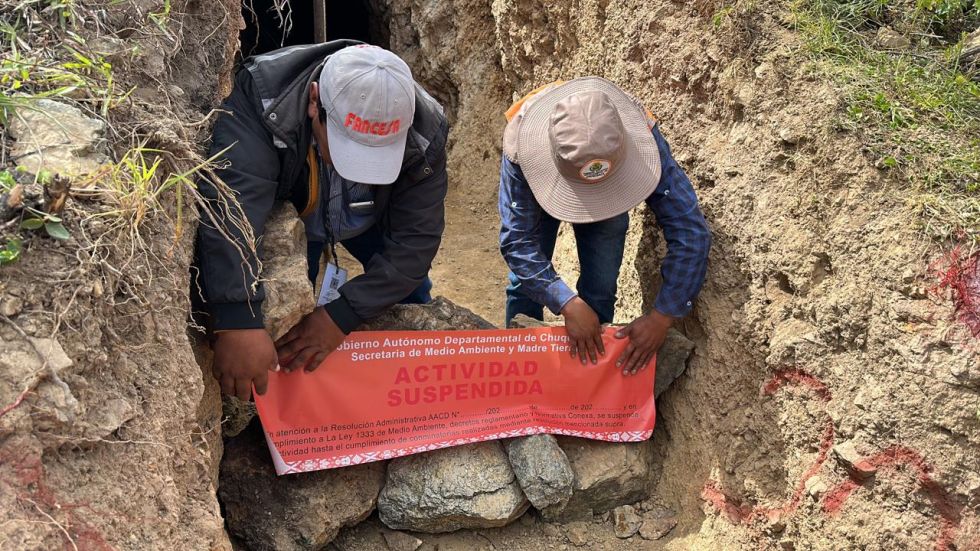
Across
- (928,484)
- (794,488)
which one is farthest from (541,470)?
(928,484)

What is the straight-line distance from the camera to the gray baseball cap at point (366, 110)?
6.93 ft

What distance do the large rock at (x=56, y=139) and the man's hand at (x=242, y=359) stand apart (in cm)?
62

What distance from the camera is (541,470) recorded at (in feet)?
8.85

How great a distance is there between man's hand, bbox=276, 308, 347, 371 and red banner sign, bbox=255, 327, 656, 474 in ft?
0.16

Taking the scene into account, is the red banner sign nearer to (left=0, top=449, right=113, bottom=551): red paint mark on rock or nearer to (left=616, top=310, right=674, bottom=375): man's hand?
(left=616, top=310, right=674, bottom=375): man's hand

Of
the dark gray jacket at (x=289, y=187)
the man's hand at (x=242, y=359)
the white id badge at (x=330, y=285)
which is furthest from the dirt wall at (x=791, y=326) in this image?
the man's hand at (x=242, y=359)

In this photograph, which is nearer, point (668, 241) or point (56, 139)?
point (56, 139)

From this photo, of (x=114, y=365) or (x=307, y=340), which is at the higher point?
(x=114, y=365)

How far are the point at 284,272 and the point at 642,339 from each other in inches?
51.7

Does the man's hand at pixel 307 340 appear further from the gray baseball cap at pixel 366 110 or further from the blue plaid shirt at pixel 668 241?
the blue plaid shirt at pixel 668 241

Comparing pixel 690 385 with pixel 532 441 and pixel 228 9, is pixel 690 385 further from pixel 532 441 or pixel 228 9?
pixel 228 9

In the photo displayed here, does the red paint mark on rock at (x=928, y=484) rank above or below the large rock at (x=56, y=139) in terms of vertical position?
below

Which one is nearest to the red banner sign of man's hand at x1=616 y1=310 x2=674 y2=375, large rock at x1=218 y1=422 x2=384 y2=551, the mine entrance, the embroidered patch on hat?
man's hand at x1=616 y1=310 x2=674 y2=375

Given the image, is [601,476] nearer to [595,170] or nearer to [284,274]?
[595,170]
